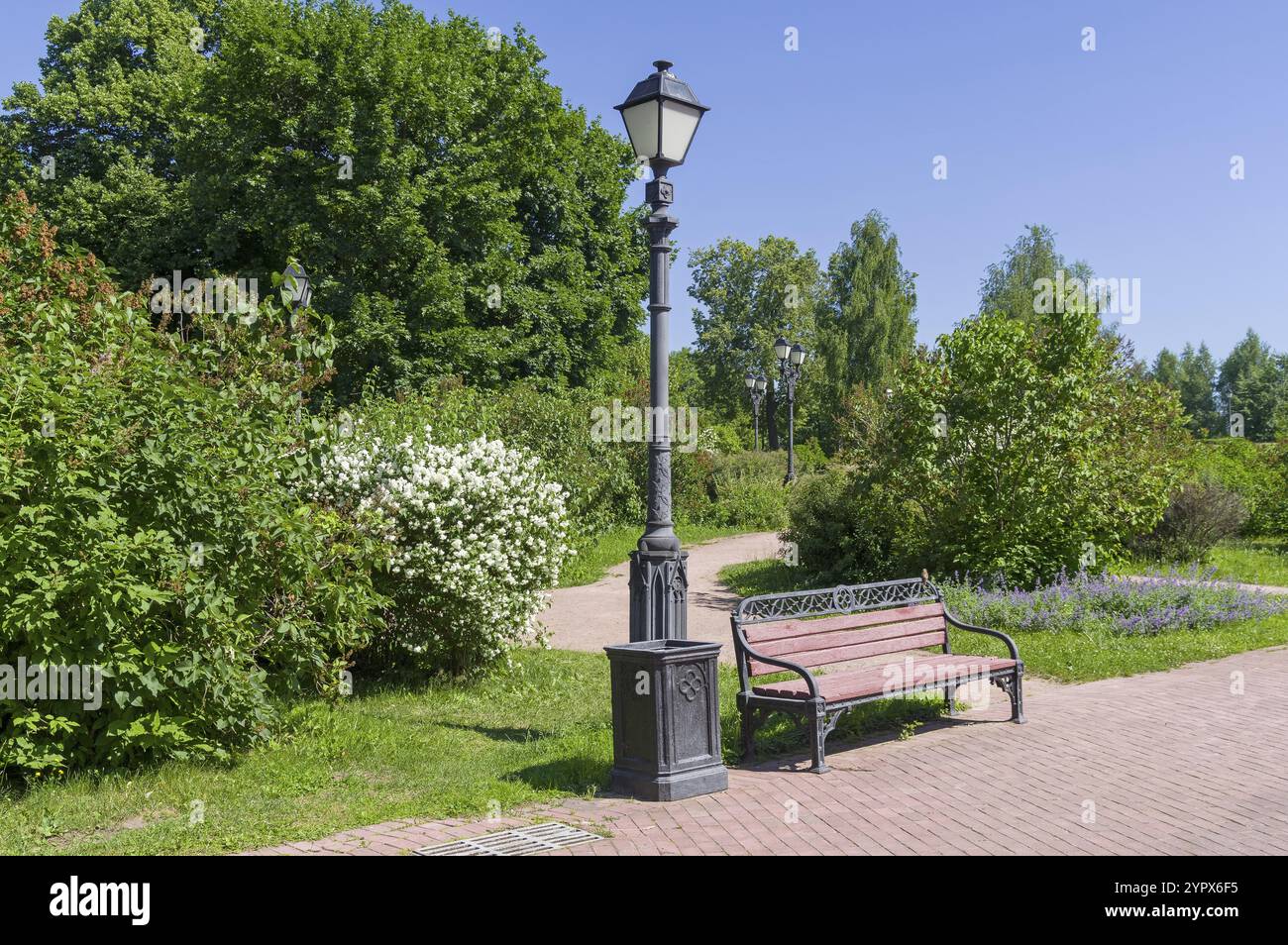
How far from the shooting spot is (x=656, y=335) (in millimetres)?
7039

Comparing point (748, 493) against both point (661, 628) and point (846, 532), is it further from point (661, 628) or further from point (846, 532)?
point (661, 628)

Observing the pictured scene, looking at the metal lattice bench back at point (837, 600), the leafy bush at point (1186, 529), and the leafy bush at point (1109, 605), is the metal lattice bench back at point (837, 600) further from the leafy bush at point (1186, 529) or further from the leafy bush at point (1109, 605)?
the leafy bush at point (1186, 529)

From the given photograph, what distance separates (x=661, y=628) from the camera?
22.4 ft

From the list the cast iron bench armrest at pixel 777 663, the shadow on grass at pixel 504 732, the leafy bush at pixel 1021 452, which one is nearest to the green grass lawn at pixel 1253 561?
the leafy bush at pixel 1021 452

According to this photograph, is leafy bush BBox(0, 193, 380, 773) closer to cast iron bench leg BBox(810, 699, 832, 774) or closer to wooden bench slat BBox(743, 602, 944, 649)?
wooden bench slat BBox(743, 602, 944, 649)

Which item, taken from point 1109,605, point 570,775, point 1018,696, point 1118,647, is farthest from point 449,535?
point 1109,605

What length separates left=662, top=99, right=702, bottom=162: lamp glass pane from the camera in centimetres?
Answer: 677

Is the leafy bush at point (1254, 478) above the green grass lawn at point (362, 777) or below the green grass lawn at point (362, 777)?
above

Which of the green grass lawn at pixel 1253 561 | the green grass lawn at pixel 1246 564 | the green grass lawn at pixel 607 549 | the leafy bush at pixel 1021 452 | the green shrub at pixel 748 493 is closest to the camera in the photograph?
the leafy bush at pixel 1021 452

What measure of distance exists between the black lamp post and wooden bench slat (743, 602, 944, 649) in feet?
1.70

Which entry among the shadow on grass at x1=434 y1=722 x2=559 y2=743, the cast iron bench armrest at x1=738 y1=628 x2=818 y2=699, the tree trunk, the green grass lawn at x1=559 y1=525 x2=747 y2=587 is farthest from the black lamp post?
the tree trunk

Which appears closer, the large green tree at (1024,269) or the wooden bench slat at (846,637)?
the wooden bench slat at (846,637)

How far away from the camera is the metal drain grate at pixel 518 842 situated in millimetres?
4703

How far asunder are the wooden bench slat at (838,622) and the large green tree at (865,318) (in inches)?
1580
